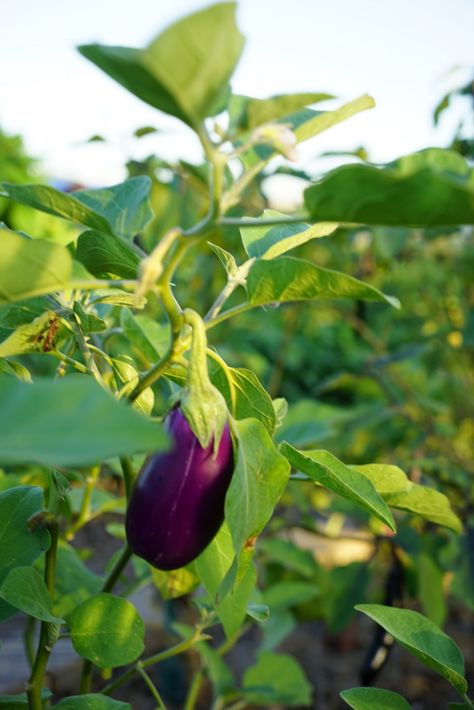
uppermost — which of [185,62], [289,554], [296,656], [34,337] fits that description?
[185,62]

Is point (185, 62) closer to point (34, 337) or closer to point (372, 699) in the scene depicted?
point (34, 337)

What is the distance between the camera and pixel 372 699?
1.26 feet

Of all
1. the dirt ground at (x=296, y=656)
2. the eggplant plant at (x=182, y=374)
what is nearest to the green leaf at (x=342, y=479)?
the eggplant plant at (x=182, y=374)

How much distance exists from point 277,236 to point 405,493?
0.16 m

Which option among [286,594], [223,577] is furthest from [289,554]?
[223,577]

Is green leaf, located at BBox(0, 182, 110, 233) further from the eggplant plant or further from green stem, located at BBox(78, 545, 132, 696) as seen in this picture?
green stem, located at BBox(78, 545, 132, 696)

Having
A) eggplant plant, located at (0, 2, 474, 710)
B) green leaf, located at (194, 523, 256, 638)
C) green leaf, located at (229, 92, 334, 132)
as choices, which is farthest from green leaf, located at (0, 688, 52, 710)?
green leaf, located at (229, 92, 334, 132)

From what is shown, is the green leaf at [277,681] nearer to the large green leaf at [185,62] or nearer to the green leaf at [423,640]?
the green leaf at [423,640]

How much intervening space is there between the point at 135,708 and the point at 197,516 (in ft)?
2.55

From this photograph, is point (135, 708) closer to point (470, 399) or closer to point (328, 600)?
point (328, 600)

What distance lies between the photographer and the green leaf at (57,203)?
301 mm

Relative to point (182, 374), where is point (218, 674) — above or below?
below

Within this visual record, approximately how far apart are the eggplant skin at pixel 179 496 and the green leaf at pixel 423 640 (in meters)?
0.11

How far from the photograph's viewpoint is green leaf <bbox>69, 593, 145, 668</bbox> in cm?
39
